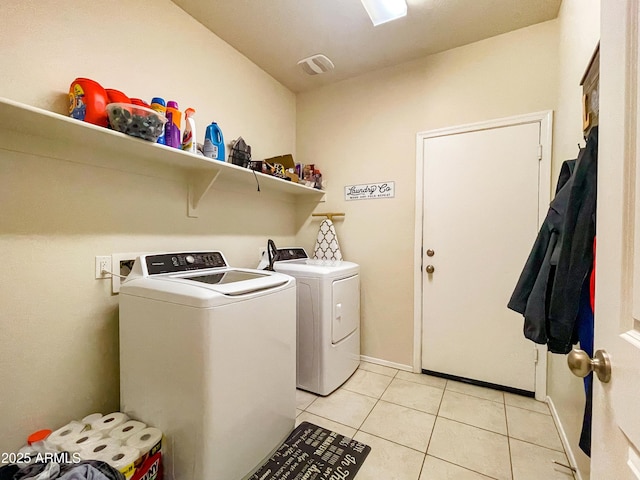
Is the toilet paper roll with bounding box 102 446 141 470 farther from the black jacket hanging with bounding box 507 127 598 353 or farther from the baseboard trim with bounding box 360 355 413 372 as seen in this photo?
the baseboard trim with bounding box 360 355 413 372

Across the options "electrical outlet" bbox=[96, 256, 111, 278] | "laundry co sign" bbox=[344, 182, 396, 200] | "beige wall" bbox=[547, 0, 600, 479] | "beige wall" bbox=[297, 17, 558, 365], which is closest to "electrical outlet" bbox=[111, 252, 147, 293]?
"electrical outlet" bbox=[96, 256, 111, 278]

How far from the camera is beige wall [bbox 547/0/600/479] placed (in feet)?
4.08

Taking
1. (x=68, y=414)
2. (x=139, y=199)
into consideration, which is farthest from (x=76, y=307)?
(x=139, y=199)

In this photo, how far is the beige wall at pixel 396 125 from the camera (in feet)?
6.35

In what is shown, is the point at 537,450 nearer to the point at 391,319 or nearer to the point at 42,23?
the point at 391,319

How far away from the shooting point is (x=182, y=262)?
156 centimetres

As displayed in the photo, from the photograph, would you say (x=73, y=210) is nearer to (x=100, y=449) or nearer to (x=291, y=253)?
(x=100, y=449)

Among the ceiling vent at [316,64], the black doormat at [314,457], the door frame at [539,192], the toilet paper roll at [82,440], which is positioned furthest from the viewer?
the ceiling vent at [316,64]

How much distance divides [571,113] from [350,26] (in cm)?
145

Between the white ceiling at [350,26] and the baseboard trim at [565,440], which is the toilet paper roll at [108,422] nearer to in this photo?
the baseboard trim at [565,440]

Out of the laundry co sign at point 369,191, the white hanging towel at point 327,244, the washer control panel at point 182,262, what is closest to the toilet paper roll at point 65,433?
the washer control panel at point 182,262

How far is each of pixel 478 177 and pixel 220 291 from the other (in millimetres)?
1946

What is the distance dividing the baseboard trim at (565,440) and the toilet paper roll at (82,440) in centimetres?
208

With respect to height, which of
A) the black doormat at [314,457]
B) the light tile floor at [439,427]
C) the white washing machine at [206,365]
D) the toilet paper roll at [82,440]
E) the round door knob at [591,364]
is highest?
the round door knob at [591,364]
